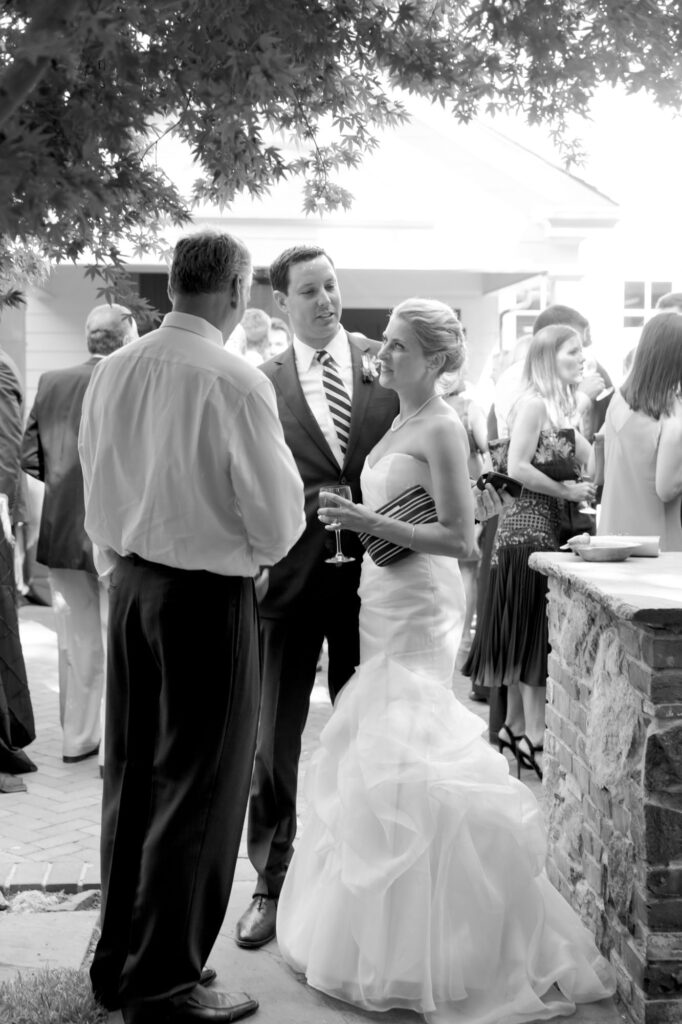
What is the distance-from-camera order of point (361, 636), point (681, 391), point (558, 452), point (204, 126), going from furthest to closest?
point (558, 452)
point (681, 391)
point (361, 636)
point (204, 126)

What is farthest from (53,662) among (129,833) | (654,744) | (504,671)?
(654,744)

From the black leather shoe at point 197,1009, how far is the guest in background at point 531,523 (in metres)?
2.85

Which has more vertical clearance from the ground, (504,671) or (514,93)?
(514,93)

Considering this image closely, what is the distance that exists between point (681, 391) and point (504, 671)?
1.80m

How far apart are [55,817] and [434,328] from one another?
9.99 feet

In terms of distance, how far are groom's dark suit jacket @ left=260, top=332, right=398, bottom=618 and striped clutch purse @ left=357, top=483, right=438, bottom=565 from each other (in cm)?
24

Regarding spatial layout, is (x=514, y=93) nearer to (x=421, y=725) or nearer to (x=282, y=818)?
(x=421, y=725)

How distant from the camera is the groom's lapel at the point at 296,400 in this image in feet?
14.4

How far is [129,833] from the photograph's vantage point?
11.9 feet

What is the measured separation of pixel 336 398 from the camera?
448 centimetres

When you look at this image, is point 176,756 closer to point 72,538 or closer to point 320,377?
point 320,377

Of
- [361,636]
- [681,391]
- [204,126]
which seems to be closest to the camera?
[204,126]

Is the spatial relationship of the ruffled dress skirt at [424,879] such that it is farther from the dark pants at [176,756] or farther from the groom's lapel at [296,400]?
the groom's lapel at [296,400]

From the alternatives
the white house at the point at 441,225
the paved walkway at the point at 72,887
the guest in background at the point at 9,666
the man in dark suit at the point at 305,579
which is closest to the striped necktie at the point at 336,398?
the man in dark suit at the point at 305,579
